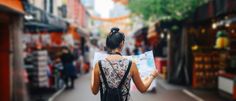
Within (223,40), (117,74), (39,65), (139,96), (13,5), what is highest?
(13,5)

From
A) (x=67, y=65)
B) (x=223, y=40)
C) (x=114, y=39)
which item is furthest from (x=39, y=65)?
(x=114, y=39)

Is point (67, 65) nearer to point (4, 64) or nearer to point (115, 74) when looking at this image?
point (4, 64)

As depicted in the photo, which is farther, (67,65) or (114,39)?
(67,65)

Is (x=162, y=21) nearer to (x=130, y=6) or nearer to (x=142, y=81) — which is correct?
(x=130, y=6)

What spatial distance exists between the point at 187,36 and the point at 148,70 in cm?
1601

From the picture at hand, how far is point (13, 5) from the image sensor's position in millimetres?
12117

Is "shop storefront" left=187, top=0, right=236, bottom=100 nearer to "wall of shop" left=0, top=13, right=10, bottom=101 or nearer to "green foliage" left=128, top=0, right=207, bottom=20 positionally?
"green foliage" left=128, top=0, right=207, bottom=20

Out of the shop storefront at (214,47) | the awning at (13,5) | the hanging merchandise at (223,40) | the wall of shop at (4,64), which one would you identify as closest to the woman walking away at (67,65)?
the shop storefront at (214,47)

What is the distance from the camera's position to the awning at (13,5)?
432 inches

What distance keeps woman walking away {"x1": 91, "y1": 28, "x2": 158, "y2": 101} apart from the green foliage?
15323mm

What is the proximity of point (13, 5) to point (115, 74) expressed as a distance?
767cm

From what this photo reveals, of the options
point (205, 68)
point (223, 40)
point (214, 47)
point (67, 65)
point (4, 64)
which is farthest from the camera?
point (214, 47)

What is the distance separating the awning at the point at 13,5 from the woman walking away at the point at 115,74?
6.07 m

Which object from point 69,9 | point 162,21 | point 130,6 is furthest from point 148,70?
point 69,9
